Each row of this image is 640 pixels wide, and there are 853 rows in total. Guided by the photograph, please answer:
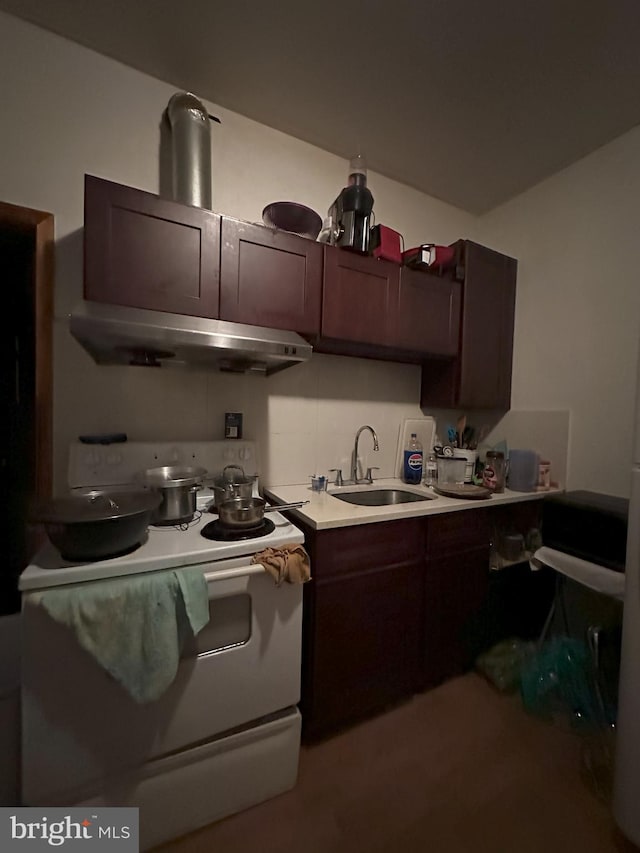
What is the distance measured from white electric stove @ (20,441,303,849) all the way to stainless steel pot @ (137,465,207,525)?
48mm

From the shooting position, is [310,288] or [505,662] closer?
[310,288]

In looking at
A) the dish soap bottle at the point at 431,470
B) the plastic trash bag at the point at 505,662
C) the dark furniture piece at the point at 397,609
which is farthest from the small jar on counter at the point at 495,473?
the plastic trash bag at the point at 505,662

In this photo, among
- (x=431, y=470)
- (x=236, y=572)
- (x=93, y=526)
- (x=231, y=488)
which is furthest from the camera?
(x=431, y=470)

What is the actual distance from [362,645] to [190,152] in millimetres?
2008

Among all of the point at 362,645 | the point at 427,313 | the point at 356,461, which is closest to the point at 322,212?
the point at 427,313

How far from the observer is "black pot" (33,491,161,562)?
0.84m

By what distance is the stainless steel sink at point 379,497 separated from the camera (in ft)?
5.66

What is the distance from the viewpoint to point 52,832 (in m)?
0.81

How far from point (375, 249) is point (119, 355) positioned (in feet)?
3.93

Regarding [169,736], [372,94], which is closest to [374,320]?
[372,94]

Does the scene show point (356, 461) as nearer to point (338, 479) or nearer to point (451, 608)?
point (338, 479)

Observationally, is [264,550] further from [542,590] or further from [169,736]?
[542,590]

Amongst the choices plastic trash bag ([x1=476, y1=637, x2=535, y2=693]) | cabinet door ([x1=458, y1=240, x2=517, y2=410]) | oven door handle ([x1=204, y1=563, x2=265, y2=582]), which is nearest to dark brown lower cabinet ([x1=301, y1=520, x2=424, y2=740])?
oven door handle ([x1=204, y1=563, x2=265, y2=582])

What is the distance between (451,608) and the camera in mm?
1504
